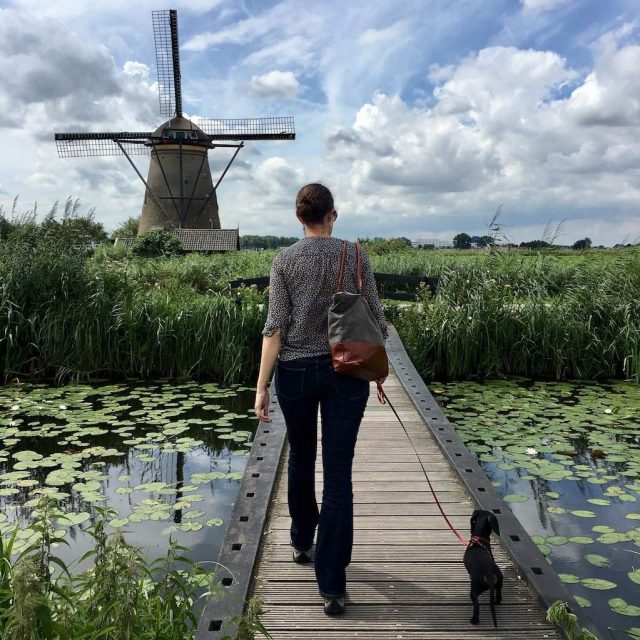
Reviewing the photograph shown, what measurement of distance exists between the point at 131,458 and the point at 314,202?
3074 millimetres

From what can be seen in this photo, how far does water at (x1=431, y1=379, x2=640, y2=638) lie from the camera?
281cm

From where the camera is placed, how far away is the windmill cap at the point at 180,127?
23.0m

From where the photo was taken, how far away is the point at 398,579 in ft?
7.47

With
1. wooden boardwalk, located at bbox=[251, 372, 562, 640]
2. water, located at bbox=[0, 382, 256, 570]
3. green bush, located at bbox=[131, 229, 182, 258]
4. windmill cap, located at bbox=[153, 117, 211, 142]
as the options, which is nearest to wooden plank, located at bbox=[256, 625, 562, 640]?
wooden boardwalk, located at bbox=[251, 372, 562, 640]

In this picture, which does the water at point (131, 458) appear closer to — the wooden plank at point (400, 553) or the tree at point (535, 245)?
the wooden plank at point (400, 553)

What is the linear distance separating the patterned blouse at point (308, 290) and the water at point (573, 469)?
1336 millimetres

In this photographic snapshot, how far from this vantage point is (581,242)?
32.1ft

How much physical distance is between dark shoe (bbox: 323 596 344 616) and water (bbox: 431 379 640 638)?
33.4 inches

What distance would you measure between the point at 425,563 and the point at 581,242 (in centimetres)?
859

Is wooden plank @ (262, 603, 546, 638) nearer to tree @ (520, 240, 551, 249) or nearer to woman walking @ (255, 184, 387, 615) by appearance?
woman walking @ (255, 184, 387, 615)

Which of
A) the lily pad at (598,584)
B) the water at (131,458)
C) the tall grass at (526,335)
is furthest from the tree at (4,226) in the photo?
the lily pad at (598,584)

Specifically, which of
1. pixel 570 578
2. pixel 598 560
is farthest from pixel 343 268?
pixel 598 560

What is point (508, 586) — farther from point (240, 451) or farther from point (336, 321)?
point (240, 451)

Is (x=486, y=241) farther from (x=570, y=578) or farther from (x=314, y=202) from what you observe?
(x=314, y=202)
